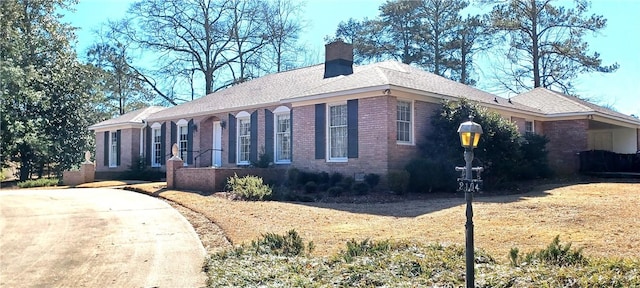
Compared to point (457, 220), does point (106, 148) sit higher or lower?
higher

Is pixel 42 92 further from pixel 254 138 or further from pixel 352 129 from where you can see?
pixel 352 129

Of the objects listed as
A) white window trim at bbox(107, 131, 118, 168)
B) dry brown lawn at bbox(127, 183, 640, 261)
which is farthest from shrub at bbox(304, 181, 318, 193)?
white window trim at bbox(107, 131, 118, 168)

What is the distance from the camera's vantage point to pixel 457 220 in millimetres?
9648

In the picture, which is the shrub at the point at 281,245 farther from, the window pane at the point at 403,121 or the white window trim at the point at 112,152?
the white window trim at the point at 112,152

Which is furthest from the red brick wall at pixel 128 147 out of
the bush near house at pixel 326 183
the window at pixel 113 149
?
the bush near house at pixel 326 183

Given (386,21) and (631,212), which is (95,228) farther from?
(386,21)

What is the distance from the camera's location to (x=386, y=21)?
118ft

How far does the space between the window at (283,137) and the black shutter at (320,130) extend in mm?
1845

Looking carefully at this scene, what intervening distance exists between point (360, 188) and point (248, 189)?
312cm

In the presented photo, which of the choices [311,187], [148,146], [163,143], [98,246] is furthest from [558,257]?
[148,146]

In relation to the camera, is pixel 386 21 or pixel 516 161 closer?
pixel 516 161

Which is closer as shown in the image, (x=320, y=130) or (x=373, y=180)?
(x=373, y=180)

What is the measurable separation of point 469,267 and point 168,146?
20334 millimetres

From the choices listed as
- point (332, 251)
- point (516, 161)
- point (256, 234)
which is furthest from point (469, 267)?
point (516, 161)
